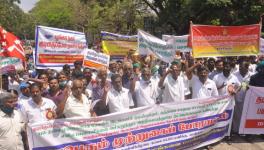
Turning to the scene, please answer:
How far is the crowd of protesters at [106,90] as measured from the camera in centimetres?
570

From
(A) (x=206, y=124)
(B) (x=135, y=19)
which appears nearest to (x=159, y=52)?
(A) (x=206, y=124)

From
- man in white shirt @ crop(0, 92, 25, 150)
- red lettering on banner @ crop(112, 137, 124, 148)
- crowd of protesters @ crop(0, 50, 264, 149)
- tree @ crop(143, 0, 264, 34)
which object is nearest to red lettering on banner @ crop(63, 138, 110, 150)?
red lettering on banner @ crop(112, 137, 124, 148)

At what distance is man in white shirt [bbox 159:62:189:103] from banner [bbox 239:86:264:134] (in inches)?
59.5

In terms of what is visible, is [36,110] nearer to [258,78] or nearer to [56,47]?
[56,47]

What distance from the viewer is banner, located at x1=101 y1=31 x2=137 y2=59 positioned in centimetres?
1076

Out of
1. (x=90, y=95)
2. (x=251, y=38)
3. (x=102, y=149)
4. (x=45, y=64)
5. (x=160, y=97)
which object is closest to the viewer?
(x=102, y=149)

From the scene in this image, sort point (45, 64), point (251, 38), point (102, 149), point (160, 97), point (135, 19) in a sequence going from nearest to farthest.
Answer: point (102, 149), point (160, 97), point (45, 64), point (251, 38), point (135, 19)

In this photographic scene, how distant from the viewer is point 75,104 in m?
5.74

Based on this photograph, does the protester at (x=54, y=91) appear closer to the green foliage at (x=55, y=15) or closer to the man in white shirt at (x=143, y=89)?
the man in white shirt at (x=143, y=89)

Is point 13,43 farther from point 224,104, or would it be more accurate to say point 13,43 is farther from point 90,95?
point 224,104

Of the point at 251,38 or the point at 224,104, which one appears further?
the point at 251,38

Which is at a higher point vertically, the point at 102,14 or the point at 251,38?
the point at 102,14

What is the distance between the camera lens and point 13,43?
7750 mm

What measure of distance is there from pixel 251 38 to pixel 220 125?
2455 millimetres
